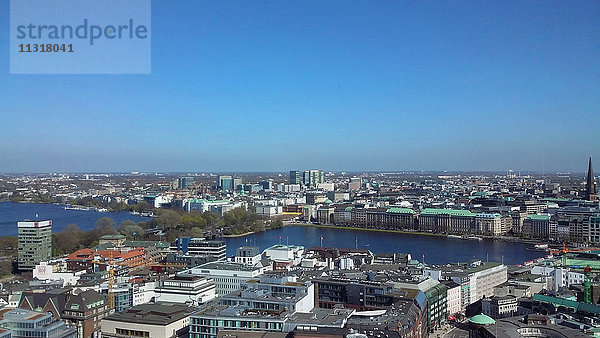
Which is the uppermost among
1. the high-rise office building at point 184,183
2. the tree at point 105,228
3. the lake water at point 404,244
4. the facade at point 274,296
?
the high-rise office building at point 184,183

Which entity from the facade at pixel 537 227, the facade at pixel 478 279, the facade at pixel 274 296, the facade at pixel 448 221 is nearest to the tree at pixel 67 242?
the facade at pixel 274 296

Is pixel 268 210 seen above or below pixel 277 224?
above

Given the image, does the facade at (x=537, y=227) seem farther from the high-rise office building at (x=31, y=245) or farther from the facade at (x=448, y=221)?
the high-rise office building at (x=31, y=245)

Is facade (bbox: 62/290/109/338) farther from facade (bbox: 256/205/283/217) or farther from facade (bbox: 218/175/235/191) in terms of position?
facade (bbox: 218/175/235/191)

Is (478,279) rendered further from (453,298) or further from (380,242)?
(380,242)

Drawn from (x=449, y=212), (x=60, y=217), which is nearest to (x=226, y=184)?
(x=60, y=217)

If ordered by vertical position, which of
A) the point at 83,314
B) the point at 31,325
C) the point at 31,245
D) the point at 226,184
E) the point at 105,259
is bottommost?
the point at 105,259
